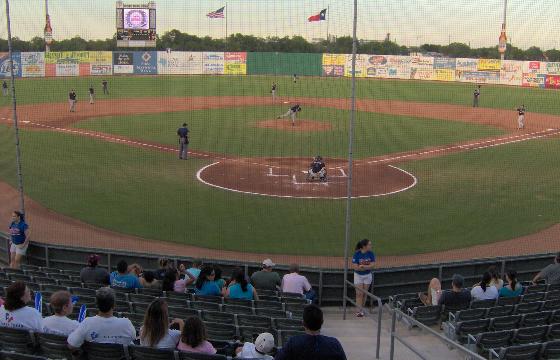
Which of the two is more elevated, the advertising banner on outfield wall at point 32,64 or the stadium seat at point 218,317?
the advertising banner on outfield wall at point 32,64

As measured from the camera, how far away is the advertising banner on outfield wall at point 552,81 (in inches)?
2240

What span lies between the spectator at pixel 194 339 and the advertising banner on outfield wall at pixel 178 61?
185ft

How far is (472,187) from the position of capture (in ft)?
69.3

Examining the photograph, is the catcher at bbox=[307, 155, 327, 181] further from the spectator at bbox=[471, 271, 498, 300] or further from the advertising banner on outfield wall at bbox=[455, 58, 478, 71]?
the advertising banner on outfield wall at bbox=[455, 58, 478, 71]

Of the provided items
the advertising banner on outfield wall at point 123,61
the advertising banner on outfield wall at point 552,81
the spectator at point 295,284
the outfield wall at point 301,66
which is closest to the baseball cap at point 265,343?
the spectator at point 295,284

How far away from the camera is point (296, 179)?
2133 cm

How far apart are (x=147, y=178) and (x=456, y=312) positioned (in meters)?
14.8

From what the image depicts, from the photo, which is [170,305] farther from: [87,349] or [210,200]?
[210,200]

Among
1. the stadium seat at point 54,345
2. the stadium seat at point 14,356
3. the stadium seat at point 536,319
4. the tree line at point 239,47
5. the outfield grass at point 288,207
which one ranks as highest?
the tree line at point 239,47

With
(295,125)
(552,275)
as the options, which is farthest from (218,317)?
(295,125)

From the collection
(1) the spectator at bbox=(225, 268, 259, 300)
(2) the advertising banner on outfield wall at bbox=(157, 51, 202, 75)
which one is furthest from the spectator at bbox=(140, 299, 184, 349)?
(2) the advertising banner on outfield wall at bbox=(157, 51, 202, 75)

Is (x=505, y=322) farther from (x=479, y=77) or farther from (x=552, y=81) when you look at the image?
(x=479, y=77)

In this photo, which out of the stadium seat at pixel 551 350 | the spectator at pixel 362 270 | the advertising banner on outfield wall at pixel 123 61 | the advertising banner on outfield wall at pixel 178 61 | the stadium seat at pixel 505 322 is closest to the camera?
the stadium seat at pixel 551 350

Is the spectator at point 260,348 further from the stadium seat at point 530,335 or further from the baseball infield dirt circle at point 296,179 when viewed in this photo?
the baseball infield dirt circle at point 296,179
